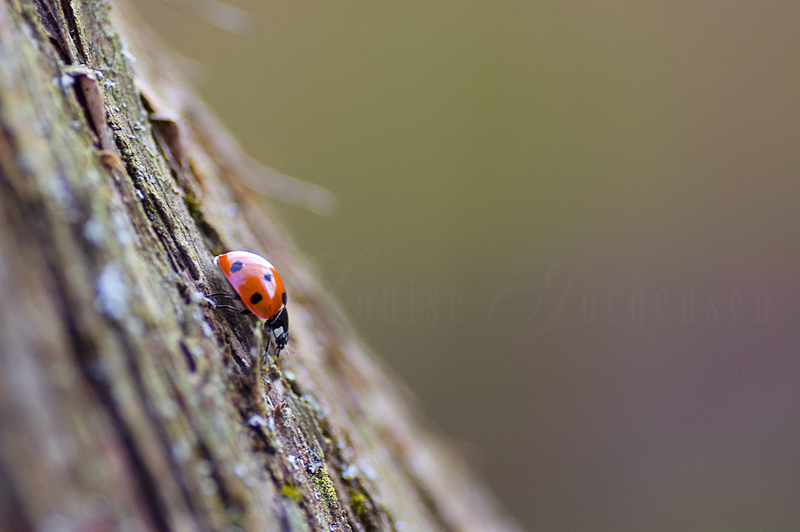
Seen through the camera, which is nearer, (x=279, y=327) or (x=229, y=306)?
(x=229, y=306)

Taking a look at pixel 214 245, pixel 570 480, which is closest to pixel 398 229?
pixel 570 480

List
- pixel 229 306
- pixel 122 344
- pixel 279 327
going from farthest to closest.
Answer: pixel 279 327 → pixel 229 306 → pixel 122 344

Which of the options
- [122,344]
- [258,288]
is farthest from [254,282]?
[122,344]

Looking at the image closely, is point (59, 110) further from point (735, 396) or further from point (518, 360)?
point (735, 396)

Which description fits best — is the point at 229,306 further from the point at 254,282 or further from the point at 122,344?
the point at 122,344

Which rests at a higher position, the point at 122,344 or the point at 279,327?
the point at 122,344

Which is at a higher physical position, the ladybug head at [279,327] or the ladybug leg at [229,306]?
the ladybug leg at [229,306]

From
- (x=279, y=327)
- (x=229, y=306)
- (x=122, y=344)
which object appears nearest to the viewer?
(x=122, y=344)

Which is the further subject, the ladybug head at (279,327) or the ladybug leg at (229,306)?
the ladybug head at (279,327)
